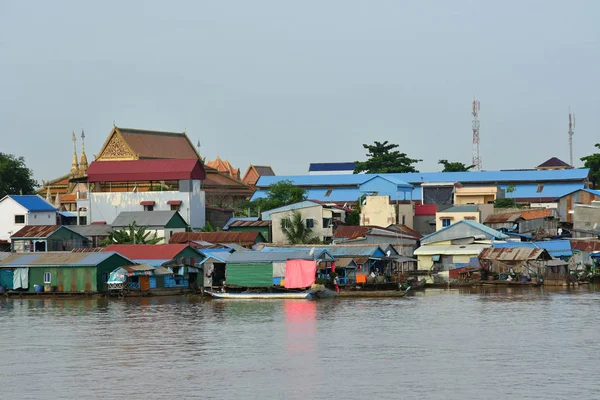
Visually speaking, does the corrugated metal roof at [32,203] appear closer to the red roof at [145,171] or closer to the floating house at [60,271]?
the red roof at [145,171]

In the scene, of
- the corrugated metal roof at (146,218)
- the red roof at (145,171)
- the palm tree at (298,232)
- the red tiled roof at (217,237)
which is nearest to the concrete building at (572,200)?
the palm tree at (298,232)

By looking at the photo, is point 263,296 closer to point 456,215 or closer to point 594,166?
point 456,215

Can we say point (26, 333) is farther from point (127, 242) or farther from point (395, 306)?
point (127, 242)

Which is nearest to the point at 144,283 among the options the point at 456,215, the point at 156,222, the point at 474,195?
the point at 156,222

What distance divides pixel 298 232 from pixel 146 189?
1014 centimetres

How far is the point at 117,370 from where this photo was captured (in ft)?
73.1

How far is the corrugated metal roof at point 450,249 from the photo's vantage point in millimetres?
45125

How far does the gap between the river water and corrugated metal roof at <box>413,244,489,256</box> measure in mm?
8302

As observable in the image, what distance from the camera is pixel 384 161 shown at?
234 ft

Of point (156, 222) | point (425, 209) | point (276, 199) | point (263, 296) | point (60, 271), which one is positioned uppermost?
point (276, 199)

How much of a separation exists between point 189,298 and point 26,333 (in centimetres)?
1191

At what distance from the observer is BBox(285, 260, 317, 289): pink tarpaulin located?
38844mm

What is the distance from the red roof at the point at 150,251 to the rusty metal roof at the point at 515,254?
41.9ft

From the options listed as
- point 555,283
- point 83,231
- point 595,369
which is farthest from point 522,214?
point 595,369
